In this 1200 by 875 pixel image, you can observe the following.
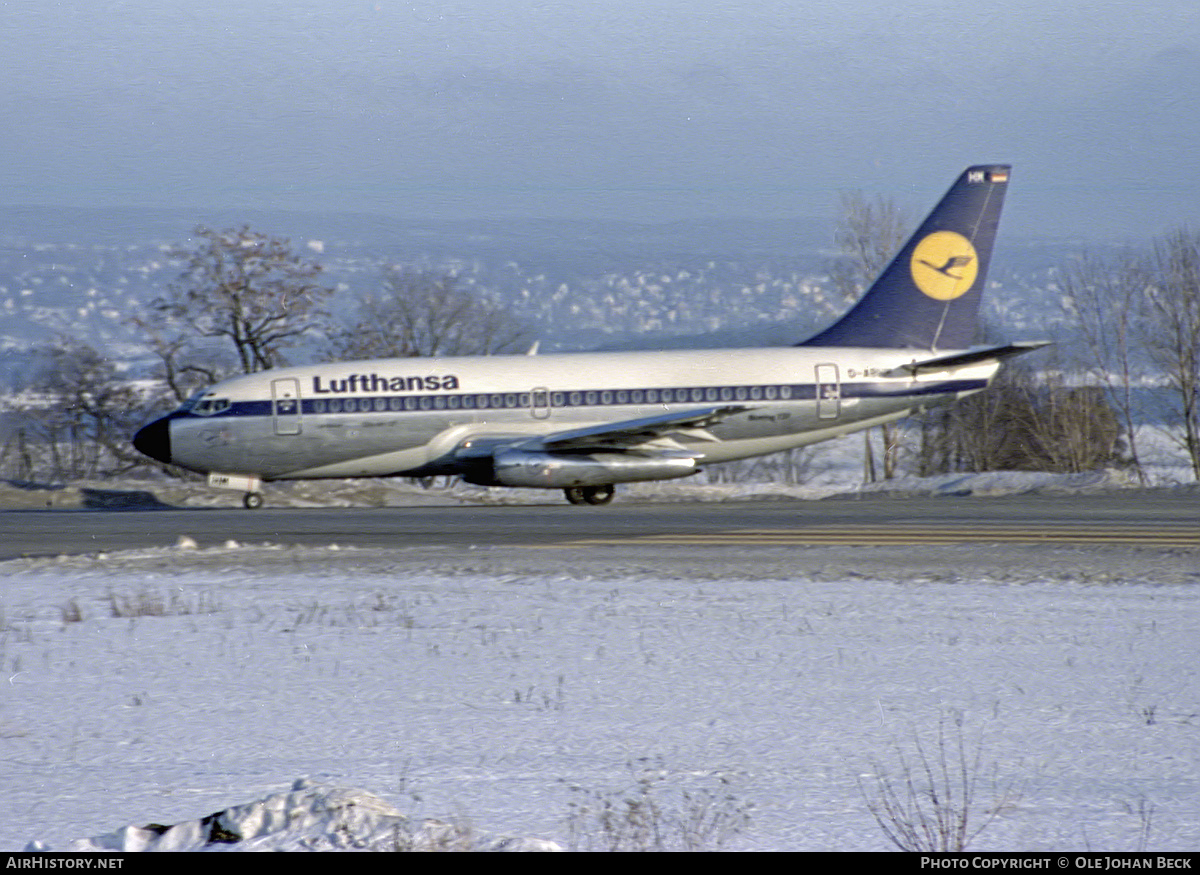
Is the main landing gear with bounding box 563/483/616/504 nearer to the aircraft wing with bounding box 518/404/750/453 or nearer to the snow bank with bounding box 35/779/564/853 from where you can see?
the aircraft wing with bounding box 518/404/750/453

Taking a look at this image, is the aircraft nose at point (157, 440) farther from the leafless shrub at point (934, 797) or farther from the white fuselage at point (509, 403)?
the leafless shrub at point (934, 797)

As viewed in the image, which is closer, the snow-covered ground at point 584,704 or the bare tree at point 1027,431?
the snow-covered ground at point 584,704

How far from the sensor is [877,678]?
9320 millimetres

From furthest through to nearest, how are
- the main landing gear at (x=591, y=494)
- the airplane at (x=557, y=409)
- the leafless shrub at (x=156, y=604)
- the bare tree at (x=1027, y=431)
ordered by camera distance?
the bare tree at (x=1027, y=431)
the main landing gear at (x=591, y=494)
the airplane at (x=557, y=409)
the leafless shrub at (x=156, y=604)

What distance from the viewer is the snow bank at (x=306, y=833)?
549cm

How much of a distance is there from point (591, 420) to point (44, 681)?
1928 cm

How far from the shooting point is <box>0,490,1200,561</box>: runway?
19.4 m

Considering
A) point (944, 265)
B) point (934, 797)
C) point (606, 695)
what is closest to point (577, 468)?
point (944, 265)

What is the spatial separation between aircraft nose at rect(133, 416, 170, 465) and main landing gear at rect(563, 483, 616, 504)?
8.79m

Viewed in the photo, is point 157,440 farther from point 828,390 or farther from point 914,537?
point 914,537

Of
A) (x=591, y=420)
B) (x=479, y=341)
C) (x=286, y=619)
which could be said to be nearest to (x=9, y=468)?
(x=479, y=341)

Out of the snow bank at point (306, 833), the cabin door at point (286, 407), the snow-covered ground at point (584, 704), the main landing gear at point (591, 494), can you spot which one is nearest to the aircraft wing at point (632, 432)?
the main landing gear at point (591, 494)

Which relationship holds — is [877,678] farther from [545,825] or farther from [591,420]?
[591,420]

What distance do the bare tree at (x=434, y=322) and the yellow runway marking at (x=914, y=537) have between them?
32183 mm
